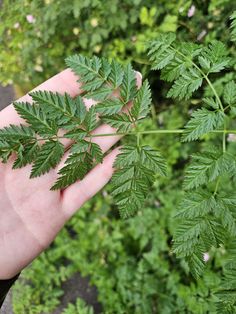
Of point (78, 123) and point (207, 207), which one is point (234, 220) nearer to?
point (207, 207)

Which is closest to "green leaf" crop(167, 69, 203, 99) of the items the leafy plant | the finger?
the leafy plant

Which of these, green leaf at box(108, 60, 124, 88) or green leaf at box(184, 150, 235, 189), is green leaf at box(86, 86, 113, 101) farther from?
green leaf at box(184, 150, 235, 189)

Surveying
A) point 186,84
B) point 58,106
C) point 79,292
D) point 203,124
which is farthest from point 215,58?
point 79,292

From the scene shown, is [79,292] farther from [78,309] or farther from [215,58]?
[215,58]

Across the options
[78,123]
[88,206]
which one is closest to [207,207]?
[78,123]

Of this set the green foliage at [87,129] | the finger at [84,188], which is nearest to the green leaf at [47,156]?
the green foliage at [87,129]
